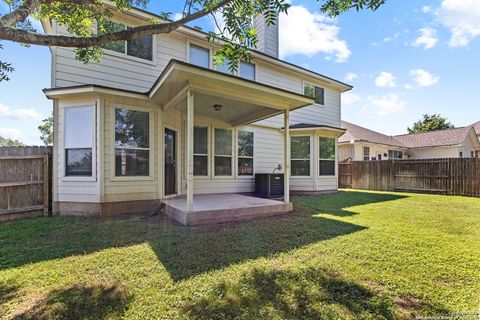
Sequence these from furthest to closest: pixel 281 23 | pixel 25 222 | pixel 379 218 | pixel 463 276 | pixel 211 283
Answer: pixel 281 23 < pixel 379 218 < pixel 25 222 < pixel 463 276 < pixel 211 283

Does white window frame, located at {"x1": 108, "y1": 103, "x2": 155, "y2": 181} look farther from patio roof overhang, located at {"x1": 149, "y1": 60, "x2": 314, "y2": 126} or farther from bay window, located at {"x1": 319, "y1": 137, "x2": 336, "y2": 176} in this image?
bay window, located at {"x1": 319, "y1": 137, "x2": 336, "y2": 176}

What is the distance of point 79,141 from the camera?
5730 mm

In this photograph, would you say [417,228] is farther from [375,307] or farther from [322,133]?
[322,133]

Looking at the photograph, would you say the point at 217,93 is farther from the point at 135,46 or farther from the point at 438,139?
the point at 438,139

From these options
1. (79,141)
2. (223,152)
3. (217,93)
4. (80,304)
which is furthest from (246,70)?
(80,304)

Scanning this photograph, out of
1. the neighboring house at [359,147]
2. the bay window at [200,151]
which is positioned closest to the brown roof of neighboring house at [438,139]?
the neighboring house at [359,147]

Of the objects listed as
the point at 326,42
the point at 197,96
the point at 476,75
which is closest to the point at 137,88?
the point at 197,96

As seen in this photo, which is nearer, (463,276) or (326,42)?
(463,276)

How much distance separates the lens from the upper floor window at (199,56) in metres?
7.91

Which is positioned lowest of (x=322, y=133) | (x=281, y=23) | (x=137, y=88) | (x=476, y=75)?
(x=322, y=133)

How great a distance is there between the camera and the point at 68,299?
2.24 metres

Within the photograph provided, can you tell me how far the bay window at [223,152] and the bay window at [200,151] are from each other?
0.41m

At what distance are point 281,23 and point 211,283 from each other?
39.2 feet

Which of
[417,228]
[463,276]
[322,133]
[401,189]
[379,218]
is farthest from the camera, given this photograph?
[401,189]
